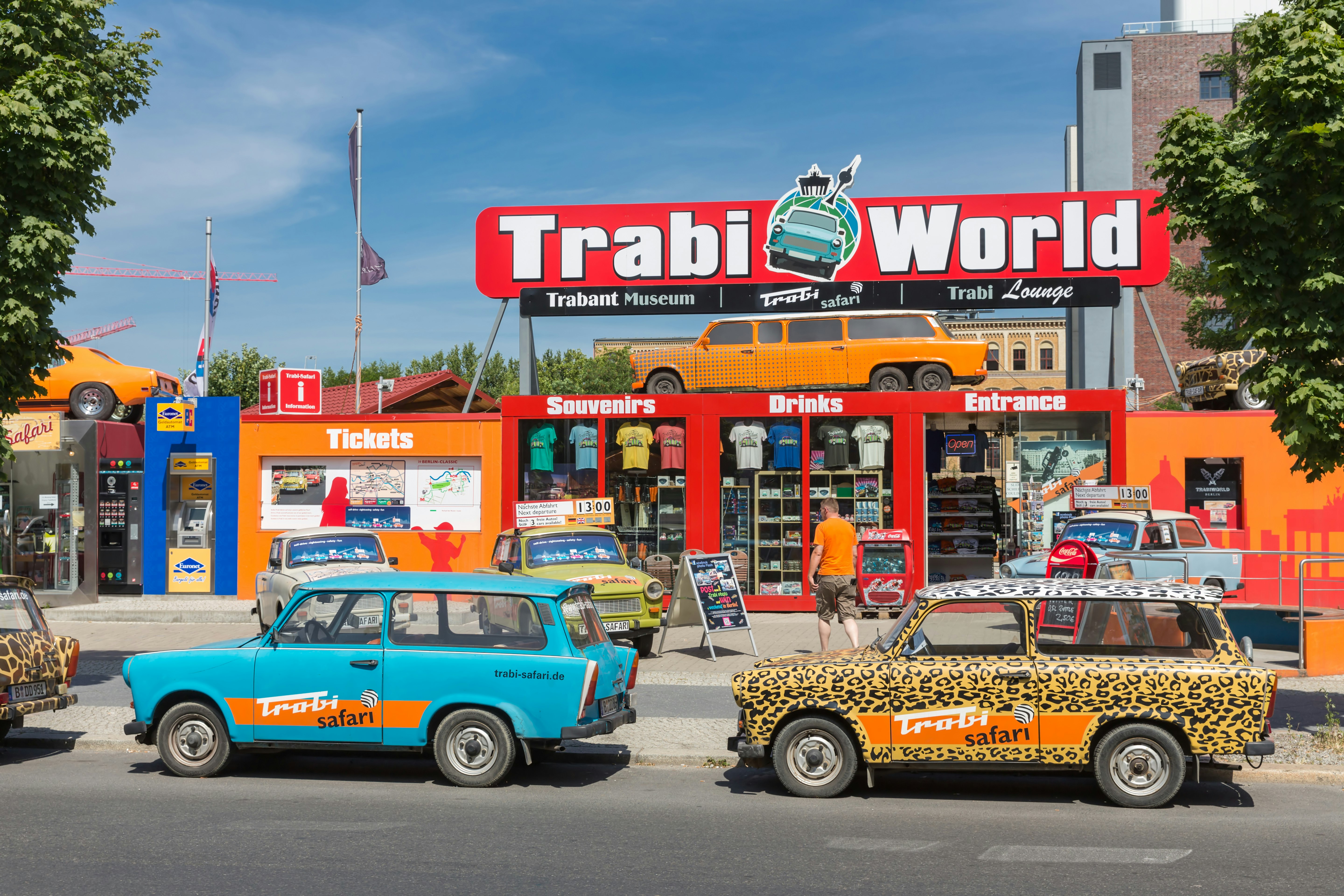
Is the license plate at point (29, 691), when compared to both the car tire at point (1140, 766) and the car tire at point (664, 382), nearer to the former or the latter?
the car tire at point (1140, 766)

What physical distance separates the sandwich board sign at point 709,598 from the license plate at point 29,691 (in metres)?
7.29

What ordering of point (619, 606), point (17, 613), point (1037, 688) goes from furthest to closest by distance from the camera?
point (619, 606)
point (17, 613)
point (1037, 688)

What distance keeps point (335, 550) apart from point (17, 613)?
6.64 m

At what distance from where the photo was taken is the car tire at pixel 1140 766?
26.1 ft

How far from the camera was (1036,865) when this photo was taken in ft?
21.9

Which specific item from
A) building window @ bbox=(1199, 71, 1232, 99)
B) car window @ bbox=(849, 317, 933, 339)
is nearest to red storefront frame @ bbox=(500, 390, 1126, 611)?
car window @ bbox=(849, 317, 933, 339)

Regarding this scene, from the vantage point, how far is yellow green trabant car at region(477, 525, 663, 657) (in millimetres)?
14242

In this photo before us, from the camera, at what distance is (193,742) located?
8.91 metres

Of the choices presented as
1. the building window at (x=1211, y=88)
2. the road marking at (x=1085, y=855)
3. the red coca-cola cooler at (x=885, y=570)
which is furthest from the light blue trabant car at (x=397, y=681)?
the building window at (x=1211, y=88)

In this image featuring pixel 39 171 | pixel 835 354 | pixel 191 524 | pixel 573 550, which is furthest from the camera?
pixel 191 524

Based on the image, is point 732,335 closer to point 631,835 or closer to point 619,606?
point 619,606

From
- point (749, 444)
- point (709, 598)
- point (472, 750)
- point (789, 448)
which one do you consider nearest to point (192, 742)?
point (472, 750)

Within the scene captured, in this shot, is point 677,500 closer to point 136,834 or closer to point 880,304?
point 880,304

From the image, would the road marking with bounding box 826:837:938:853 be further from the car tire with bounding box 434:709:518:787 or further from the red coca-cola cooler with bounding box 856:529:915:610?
the red coca-cola cooler with bounding box 856:529:915:610
